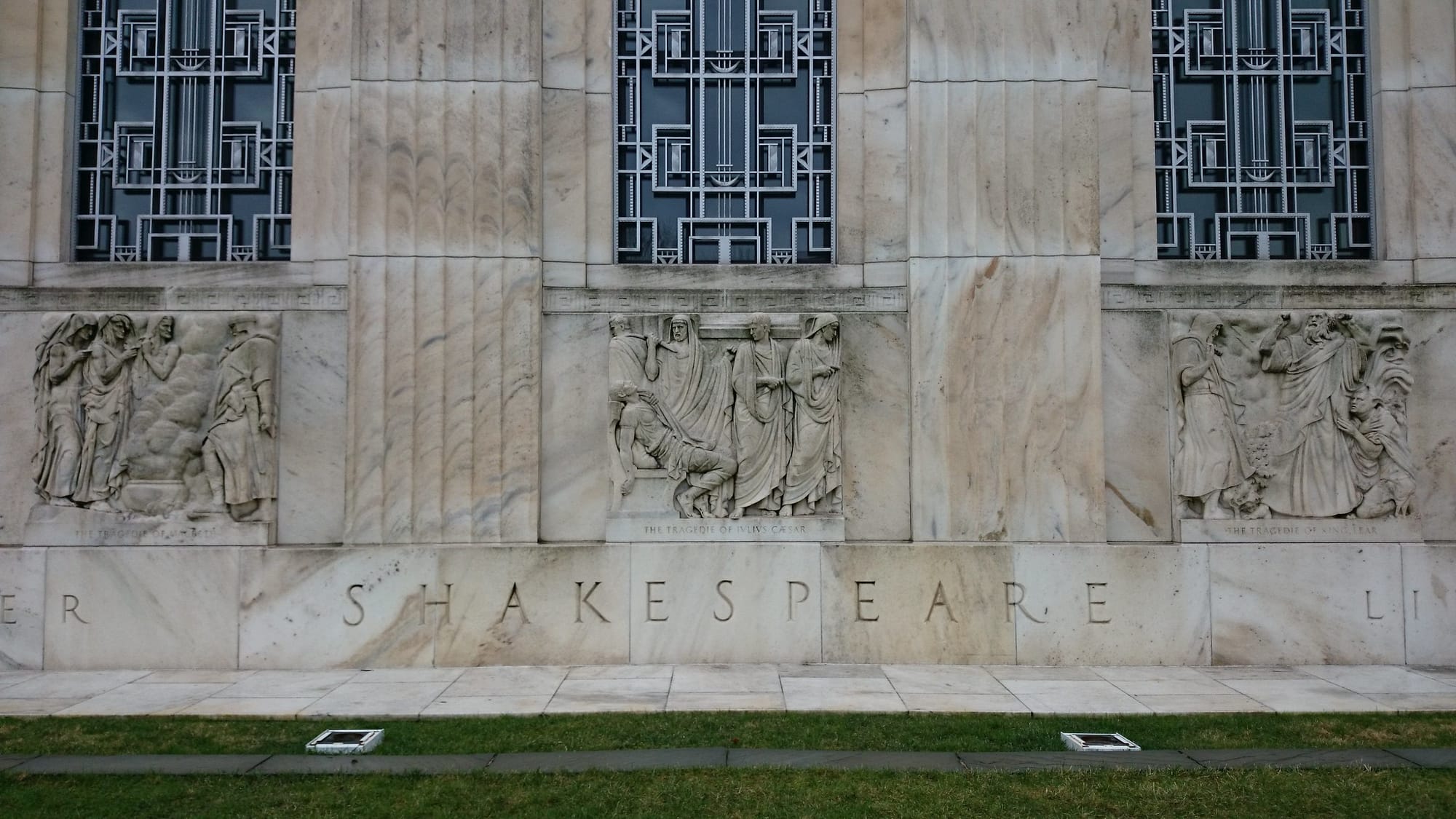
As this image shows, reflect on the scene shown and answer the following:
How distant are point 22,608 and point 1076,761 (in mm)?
10630

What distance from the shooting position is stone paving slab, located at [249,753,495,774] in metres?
6.98

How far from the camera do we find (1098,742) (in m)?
7.58

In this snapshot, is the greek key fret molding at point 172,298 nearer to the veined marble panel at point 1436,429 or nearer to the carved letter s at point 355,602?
the carved letter s at point 355,602

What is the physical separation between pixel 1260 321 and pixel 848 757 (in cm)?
736

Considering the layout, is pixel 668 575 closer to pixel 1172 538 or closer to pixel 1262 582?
pixel 1172 538

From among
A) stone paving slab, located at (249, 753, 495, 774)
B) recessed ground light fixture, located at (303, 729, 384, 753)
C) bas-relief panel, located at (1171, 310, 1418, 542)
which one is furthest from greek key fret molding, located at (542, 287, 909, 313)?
stone paving slab, located at (249, 753, 495, 774)

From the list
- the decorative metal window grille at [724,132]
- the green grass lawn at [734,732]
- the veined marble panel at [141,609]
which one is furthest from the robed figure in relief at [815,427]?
the veined marble panel at [141,609]

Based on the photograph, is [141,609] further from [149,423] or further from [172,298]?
[172,298]

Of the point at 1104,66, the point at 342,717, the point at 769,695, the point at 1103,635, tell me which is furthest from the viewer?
the point at 1104,66

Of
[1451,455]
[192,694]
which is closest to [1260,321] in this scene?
[1451,455]

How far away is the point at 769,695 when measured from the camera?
9281mm

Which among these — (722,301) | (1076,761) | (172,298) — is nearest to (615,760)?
(1076,761)

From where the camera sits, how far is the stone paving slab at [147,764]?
6.99 metres

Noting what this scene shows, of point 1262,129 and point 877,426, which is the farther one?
point 1262,129
